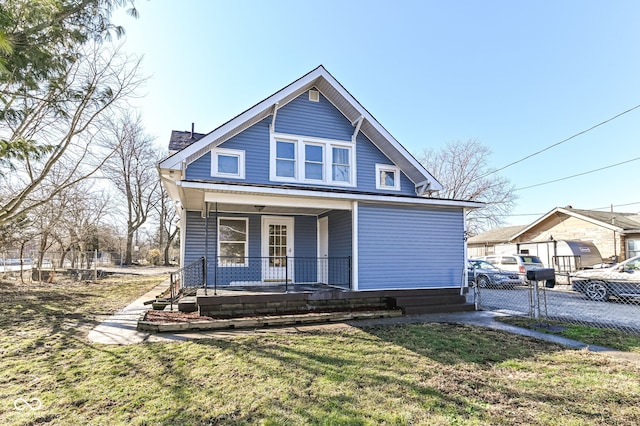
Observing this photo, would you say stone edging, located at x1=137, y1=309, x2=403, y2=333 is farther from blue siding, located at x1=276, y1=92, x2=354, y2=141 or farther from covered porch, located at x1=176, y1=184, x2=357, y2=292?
blue siding, located at x1=276, y1=92, x2=354, y2=141

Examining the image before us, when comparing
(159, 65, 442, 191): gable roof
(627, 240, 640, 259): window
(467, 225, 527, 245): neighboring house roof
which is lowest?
(627, 240, 640, 259): window

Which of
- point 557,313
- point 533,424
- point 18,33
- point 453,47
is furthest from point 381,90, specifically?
point 533,424

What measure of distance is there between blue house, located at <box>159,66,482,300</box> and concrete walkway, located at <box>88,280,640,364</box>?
3.92 feet

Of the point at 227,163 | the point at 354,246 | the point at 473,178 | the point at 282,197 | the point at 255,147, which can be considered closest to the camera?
the point at 282,197

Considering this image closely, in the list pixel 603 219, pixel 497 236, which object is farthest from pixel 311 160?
pixel 497 236

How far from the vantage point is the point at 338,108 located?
37.0ft

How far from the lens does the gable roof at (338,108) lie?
9.36 m

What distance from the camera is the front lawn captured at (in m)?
3.26

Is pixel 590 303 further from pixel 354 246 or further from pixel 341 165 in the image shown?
pixel 341 165

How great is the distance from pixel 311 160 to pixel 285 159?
882 mm

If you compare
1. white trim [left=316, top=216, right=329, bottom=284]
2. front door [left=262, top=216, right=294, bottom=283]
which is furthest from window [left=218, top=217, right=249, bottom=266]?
white trim [left=316, top=216, right=329, bottom=284]

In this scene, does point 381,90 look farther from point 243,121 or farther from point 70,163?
point 70,163

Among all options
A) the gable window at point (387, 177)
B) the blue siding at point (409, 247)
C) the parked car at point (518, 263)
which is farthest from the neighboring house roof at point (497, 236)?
the blue siding at point (409, 247)

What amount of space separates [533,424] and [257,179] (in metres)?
8.67
